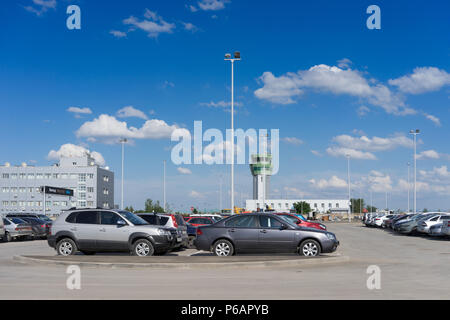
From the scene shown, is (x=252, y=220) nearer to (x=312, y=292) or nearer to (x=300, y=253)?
(x=300, y=253)

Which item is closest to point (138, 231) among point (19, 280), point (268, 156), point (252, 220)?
point (252, 220)

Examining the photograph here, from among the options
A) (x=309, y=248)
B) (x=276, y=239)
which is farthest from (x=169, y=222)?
(x=309, y=248)

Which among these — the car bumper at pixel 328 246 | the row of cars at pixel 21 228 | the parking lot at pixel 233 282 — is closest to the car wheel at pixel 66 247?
the parking lot at pixel 233 282

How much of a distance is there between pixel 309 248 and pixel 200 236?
12.4 ft

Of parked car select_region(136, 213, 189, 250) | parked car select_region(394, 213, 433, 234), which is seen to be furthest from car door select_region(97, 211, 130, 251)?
parked car select_region(394, 213, 433, 234)

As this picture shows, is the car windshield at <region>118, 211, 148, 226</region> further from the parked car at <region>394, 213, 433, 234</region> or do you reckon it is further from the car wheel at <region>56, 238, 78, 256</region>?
the parked car at <region>394, 213, 433, 234</region>

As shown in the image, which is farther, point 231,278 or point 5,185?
point 5,185

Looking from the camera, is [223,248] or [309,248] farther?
[223,248]

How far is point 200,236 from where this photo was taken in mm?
17281

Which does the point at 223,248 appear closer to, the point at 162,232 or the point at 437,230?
the point at 162,232

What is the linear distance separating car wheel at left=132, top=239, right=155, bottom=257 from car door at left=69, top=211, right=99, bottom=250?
56.7 inches

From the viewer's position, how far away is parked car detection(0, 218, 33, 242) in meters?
29.8

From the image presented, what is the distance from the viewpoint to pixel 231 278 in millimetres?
12367
